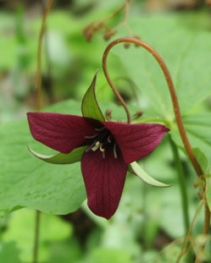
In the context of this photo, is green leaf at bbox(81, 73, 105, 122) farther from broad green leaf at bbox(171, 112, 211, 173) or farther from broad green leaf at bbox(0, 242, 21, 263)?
broad green leaf at bbox(0, 242, 21, 263)

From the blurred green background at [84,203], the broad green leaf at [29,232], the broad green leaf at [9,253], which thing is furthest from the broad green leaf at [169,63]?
the broad green leaf at [29,232]

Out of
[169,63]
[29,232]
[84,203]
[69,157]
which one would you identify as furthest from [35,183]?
[84,203]

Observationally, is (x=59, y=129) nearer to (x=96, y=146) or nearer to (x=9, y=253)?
(x=96, y=146)

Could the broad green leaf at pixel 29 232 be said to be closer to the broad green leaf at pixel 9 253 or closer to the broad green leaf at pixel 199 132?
the broad green leaf at pixel 9 253

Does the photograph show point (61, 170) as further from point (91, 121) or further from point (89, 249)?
point (89, 249)

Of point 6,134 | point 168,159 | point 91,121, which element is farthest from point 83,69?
point 91,121
